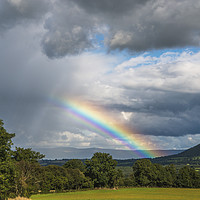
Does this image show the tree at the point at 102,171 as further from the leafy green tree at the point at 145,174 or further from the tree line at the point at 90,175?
the leafy green tree at the point at 145,174

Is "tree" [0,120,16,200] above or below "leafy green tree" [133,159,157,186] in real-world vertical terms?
above

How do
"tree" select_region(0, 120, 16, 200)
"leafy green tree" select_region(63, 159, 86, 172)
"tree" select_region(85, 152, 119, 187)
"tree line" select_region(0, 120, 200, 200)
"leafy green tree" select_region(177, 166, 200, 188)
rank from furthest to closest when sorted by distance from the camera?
"leafy green tree" select_region(63, 159, 86, 172) < "leafy green tree" select_region(177, 166, 200, 188) < "tree" select_region(85, 152, 119, 187) < "tree line" select_region(0, 120, 200, 200) < "tree" select_region(0, 120, 16, 200)

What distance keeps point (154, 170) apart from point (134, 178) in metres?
13.5

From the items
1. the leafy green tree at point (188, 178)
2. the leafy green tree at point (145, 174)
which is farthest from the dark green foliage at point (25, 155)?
the leafy green tree at point (188, 178)

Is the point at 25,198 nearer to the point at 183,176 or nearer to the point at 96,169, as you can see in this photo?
the point at 96,169

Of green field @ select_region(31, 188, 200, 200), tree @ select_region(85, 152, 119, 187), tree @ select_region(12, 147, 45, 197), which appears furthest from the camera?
tree @ select_region(85, 152, 119, 187)

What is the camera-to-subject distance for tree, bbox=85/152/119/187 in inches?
5559

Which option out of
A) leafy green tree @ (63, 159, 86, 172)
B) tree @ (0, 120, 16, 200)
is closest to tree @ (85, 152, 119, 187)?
leafy green tree @ (63, 159, 86, 172)

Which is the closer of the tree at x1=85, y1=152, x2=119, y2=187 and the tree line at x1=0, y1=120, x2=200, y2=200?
the tree line at x1=0, y1=120, x2=200, y2=200

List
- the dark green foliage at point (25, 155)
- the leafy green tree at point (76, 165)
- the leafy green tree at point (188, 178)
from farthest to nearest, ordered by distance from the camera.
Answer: the leafy green tree at point (76, 165), the leafy green tree at point (188, 178), the dark green foliage at point (25, 155)

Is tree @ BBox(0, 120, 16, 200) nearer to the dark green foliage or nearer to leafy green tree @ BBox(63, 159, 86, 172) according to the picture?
the dark green foliage

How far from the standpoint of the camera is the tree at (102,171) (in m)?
141

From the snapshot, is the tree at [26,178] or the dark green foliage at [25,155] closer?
the tree at [26,178]

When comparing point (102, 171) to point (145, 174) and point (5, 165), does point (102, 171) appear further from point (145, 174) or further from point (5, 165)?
point (5, 165)
